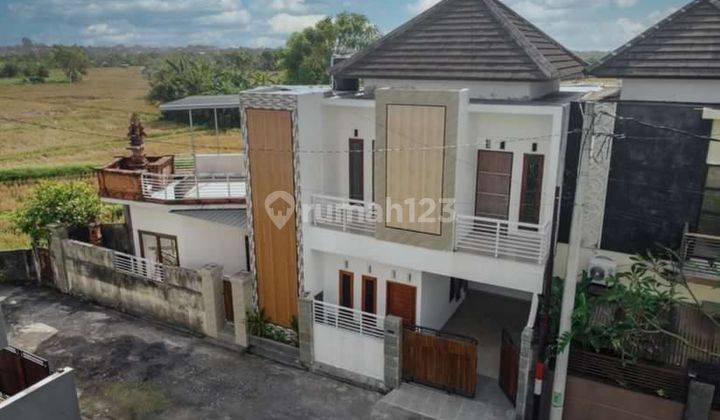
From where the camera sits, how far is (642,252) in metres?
11.3

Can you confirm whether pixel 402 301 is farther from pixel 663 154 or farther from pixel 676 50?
pixel 676 50

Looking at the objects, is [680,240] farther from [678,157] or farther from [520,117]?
[520,117]

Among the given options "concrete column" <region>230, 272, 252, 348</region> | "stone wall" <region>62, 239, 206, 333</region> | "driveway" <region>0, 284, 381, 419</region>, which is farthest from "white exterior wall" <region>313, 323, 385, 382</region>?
"stone wall" <region>62, 239, 206, 333</region>

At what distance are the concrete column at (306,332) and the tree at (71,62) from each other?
3349 inches

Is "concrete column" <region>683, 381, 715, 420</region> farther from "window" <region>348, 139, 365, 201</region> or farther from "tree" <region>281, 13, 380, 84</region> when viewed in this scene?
"tree" <region>281, 13, 380, 84</region>

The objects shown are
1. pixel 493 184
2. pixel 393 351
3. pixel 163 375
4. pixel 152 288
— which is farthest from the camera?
pixel 152 288

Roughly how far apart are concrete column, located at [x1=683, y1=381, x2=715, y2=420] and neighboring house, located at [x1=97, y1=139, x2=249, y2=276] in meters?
11.2

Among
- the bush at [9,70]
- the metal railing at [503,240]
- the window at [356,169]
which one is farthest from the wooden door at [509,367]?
the bush at [9,70]

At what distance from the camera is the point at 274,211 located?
1341cm

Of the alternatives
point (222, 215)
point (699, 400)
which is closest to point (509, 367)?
point (699, 400)

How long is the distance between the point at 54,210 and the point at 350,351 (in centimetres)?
1233

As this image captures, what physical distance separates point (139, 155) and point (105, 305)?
5.01 meters

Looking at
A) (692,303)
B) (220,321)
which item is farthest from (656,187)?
(220,321)

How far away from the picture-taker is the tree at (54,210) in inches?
714
